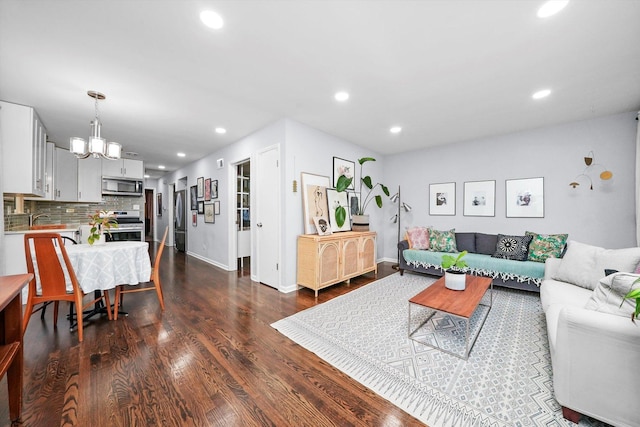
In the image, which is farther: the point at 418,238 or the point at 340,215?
the point at 418,238

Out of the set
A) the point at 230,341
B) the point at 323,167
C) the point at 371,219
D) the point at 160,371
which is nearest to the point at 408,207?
the point at 371,219

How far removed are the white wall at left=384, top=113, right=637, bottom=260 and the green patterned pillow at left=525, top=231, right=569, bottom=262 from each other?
17.3 inches

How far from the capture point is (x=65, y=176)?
4.73m

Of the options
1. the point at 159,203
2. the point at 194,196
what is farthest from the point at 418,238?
the point at 159,203

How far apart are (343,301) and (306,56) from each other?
109 inches

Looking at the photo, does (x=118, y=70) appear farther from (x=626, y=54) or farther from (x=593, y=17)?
(x=626, y=54)

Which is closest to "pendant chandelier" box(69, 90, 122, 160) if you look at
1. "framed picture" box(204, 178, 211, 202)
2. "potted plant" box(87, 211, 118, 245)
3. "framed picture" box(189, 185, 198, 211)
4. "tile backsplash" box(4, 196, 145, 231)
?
"potted plant" box(87, 211, 118, 245)

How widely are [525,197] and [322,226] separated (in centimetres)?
342

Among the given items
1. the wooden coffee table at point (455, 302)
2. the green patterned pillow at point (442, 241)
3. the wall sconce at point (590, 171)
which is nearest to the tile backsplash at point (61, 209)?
the wooden coffee table at point (455, 302)

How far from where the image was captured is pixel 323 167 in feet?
13.3

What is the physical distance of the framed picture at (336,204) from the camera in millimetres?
4066

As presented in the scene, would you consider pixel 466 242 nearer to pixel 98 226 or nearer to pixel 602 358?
pixel 602 358

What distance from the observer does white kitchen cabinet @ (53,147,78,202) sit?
460cm

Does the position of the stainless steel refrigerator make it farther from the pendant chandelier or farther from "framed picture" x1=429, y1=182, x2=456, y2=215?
"framed picture" x1=429, y1=182, x2=456, y2=215
